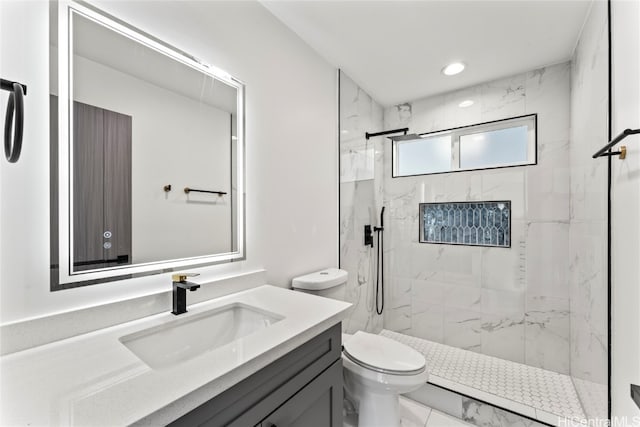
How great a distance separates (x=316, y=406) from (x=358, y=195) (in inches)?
69.1

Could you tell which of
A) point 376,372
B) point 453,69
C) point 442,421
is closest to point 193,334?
point 376,372

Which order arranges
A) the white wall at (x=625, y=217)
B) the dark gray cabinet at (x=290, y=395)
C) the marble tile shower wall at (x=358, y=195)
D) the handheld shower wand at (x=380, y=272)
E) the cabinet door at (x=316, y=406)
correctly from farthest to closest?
the handheld shower wand at (x=380, y=272), the marble tile shower wall at (x=358, y=195), the white wall at (x=625, y=217), the cabinet door at (x=316, y=406), the dark gray cabinet at (x=290, y=395)

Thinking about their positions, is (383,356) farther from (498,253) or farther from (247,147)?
(498,253)

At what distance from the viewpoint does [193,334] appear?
107 centimetres

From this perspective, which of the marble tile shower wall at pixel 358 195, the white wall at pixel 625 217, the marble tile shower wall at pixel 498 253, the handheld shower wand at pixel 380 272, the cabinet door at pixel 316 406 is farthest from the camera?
the handheld shower wand at pixel 380 272

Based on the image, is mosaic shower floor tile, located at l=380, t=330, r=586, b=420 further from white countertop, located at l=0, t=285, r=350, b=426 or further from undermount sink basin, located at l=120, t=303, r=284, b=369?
white countertop, located at l=0, t=285, r=350, b=426

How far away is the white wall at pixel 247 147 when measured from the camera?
79 cm

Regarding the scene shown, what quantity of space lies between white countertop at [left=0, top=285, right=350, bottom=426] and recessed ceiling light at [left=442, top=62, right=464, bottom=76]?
7.33ft

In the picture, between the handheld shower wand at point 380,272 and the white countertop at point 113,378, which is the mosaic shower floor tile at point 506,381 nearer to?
the handheld shower wand at point 380,272

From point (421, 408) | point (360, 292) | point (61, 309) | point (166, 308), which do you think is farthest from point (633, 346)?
point (61, 309)

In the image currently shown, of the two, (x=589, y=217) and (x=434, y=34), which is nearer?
(x=589, y=217)

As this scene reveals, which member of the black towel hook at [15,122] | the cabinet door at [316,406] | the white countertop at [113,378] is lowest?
the cabinet door at [316,406]

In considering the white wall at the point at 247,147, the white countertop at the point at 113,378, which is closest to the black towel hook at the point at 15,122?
the white wall at the point at 247,147

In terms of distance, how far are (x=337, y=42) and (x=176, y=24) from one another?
1086mm
